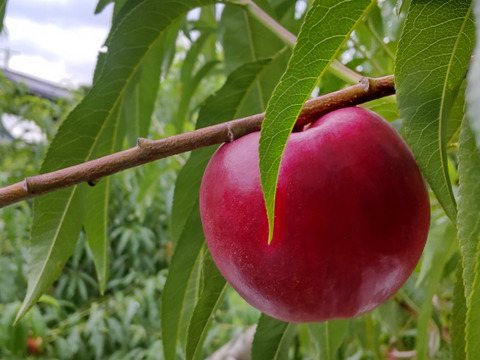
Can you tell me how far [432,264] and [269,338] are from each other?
0.57ft

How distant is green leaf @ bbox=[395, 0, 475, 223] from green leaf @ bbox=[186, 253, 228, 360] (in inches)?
6.5

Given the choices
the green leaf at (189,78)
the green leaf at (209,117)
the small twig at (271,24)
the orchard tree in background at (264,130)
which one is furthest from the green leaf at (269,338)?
the green leaf at (189,78)

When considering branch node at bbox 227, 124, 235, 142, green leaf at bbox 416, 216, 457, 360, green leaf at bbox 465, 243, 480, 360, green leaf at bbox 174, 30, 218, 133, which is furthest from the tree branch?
green leaf at bbox 174, 30, 218, 133

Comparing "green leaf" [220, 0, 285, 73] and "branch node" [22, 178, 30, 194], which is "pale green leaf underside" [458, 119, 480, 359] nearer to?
"branch node" [22, 178, 30, 194]

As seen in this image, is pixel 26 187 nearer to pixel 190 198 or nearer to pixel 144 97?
pixel 190 198

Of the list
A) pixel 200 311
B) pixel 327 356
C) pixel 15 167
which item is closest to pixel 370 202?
pixel 200 311

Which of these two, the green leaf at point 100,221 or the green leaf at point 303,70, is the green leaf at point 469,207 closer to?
the green leaf at point 303,70

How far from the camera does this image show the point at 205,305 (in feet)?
1.15

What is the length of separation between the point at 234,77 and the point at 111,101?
0.34ft

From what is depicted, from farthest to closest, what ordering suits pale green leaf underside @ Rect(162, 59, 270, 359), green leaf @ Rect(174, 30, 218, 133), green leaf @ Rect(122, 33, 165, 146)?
green leaf @ Rect(174, 30, 218, 133) < green leaf @ Rect(122, 33, 165, 146) < pale green leaf underside @ Rect(162, 59, 270, 359)

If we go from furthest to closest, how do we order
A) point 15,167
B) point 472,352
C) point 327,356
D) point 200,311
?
point 15,167
point 327,356
point 200,311
point 472,352

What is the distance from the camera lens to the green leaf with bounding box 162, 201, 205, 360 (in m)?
0.39

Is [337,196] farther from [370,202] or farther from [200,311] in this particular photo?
[200,311]

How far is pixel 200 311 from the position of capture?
0.35 m
